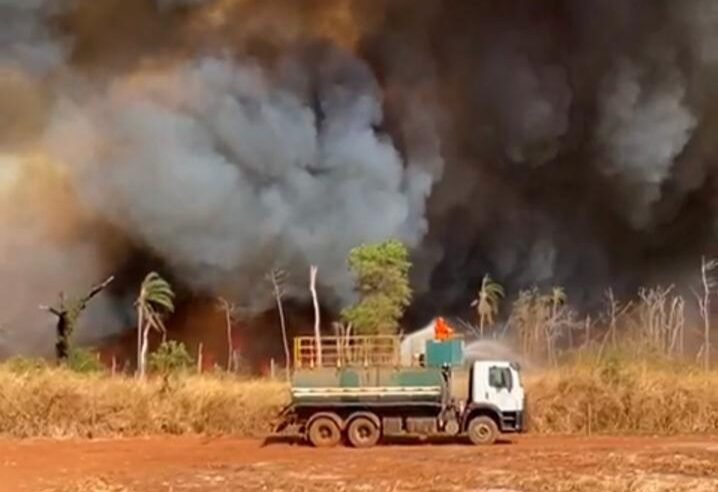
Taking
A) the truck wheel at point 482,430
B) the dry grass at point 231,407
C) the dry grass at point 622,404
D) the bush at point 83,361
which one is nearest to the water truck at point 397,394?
the truck wheel at point 482,430

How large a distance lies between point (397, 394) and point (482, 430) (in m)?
2.61

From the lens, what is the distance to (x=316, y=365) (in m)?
32.0

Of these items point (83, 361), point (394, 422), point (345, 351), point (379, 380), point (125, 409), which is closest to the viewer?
A: point (379, 380)

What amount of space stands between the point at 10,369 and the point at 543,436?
18259 mm

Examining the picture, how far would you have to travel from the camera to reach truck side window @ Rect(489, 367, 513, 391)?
31812 millimetres

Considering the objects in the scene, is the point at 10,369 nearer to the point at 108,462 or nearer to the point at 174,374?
the point at 174,374

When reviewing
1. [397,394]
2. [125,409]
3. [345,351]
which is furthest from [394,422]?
[125,409]

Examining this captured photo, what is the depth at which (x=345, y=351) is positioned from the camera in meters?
32.3

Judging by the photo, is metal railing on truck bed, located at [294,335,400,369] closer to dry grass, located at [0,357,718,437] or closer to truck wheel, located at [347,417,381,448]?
truck wheel, located at [347,417,381,448]

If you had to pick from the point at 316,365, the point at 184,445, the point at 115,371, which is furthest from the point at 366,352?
the point at 115,371

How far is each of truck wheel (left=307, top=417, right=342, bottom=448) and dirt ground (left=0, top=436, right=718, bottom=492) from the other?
582mm

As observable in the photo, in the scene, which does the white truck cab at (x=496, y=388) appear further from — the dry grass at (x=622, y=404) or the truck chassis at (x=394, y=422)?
the dry grass at (x=622, y=404)

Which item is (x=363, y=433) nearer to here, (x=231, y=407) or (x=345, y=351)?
(x=345, y=351)

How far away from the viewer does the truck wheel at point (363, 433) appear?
31234 millimetres
